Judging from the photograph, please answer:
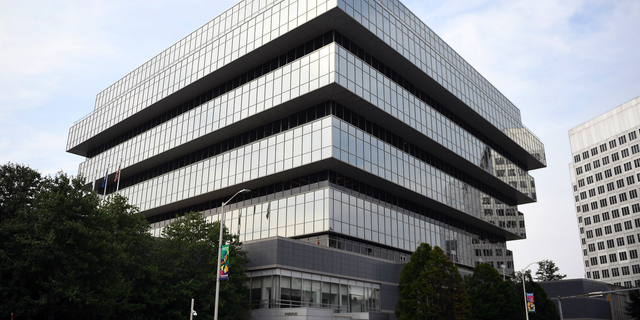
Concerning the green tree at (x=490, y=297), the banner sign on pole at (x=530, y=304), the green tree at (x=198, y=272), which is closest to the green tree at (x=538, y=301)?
the banner sign on pole at (x=530, y=304)

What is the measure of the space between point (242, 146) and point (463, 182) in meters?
35.9

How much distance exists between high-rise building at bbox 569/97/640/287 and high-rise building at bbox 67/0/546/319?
55.7 m

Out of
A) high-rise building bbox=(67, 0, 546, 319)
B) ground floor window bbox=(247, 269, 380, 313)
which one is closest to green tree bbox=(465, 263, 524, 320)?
high-rise building bbox=(67, 0, 546, 319)

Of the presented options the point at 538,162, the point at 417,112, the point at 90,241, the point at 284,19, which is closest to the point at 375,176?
the point at 417,112

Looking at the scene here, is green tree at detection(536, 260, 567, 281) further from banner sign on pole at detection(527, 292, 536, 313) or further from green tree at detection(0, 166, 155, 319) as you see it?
green tree at detection(0, 166, 155, 319)

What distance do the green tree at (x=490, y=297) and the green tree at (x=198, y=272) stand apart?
24507 mm

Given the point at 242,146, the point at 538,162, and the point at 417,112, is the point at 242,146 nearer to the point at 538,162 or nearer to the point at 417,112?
the point at 417,112

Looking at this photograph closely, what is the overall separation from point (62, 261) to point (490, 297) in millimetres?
40839

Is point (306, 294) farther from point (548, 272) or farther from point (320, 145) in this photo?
point (548, 272)

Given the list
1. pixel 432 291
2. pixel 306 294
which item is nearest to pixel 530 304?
pixel 432 291

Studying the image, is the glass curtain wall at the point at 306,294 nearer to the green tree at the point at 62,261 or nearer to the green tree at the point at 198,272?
the green tree at the point at 198,272

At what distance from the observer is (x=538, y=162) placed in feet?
333

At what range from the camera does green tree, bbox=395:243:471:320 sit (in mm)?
43469

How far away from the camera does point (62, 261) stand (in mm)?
32469
